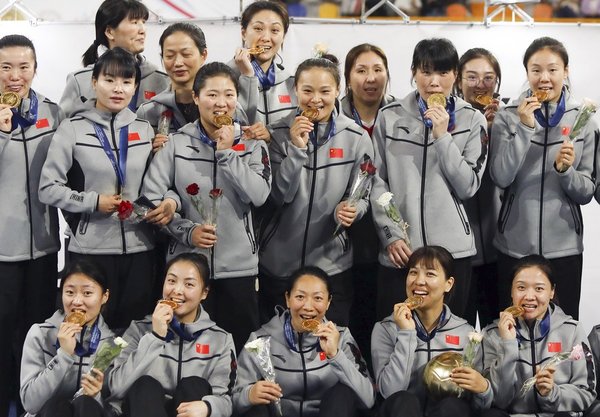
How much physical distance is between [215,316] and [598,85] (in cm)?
310

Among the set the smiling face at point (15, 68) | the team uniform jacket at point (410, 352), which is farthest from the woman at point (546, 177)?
the smiling face at point (15, 68)

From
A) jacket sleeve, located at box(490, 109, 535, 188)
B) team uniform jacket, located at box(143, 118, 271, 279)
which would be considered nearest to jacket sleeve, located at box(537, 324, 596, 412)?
jacket sleeve, located at box(490, 109, 535, 188)

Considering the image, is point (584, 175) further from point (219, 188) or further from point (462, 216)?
point (219, 188)

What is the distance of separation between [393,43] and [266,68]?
1.89 meters

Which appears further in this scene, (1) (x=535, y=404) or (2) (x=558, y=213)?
(2) (x=558, y=213)

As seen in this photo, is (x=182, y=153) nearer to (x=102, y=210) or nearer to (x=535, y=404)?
(x=102, y=210)

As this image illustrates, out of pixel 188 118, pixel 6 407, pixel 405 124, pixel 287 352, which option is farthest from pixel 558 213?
pixel 6 407

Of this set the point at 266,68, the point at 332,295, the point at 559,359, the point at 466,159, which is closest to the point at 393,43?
the point at 266,68

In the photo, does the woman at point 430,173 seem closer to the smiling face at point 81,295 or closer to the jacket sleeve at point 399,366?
the jacket sleeve at point 399,366

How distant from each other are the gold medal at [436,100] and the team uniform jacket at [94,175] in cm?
116

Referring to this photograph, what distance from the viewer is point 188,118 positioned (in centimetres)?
495

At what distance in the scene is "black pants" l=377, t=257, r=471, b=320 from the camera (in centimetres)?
475

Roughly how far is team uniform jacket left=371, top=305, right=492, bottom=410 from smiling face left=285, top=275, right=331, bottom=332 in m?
0.26

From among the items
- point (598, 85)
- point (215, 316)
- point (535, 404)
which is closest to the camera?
point (535, 404)
